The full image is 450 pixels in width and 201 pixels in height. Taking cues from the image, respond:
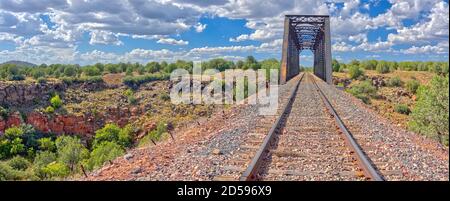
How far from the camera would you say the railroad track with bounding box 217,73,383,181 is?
6301mm

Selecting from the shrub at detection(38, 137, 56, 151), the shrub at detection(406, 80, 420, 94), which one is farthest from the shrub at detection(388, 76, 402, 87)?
the shrub at detection(38, 137, 56, 151)

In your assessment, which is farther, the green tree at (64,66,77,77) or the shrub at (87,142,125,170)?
the green tree at (64,66,77,77)

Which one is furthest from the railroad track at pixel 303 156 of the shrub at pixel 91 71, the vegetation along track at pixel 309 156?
the shrub at pixel 91 71

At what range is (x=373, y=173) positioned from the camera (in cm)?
606

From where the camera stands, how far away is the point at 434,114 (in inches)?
692

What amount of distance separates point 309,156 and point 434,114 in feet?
39.7

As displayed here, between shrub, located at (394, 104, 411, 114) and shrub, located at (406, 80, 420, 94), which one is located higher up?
shrub, located at (406, 80, 420, 94)

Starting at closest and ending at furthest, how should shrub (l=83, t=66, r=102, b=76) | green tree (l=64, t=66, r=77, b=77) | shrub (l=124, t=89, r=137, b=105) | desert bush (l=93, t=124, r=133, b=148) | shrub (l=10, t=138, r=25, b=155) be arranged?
shrub (l=10, t=138, r=25, b=155), desert bush (l=93, t=124, r=133, b=148), shrub (l=124, t=89, r=137, b=105), green tree (l=64, t=66, r=77, b=77), shrub (l=83, t=66, r=102, b=76)

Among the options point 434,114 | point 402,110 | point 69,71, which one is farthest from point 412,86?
point 69,71

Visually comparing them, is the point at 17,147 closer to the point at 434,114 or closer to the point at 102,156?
the point at 102,156

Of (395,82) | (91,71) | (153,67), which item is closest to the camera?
(395,82)

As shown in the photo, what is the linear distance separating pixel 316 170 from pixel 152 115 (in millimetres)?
37156

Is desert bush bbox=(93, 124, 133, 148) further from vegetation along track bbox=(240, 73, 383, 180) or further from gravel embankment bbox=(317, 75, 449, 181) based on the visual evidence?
gravel embankment bbox=(317, 75, 449, 181)
